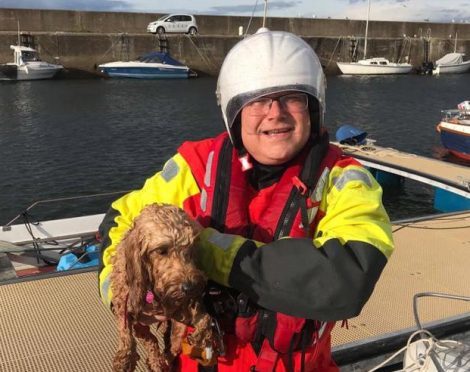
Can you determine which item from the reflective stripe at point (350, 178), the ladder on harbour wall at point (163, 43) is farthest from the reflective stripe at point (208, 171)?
the ladder on harbour wall at point (163, 43)

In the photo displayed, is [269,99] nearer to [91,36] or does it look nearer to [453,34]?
[91,36]

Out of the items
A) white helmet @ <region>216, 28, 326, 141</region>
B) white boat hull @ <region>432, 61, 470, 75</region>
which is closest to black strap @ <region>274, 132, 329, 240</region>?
white helmet @ <region>216, 28, 326, 141</region>

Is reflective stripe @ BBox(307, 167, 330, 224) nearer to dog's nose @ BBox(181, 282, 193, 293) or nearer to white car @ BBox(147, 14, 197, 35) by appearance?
dog's nose @ BBox(181, 282, 193, 293)

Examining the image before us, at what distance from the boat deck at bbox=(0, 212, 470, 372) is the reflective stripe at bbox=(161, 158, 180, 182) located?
2.00 meters

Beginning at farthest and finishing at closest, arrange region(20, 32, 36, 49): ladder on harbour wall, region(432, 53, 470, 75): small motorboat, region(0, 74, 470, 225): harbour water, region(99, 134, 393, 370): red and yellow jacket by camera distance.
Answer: region(432, 53, 470, 75): small motorboat < region(20, 32, 36, 49): ladder on harbour wall < region(0, 74, 470, 225): harbour water < region(99, 134, 393, 370): red and yellow jacket

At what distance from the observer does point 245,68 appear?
2.36 meters

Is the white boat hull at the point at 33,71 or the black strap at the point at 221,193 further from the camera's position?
the white boat hull at the point at 33,71

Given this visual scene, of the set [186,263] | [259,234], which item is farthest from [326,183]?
[186,263]

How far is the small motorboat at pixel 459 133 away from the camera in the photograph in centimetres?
2123

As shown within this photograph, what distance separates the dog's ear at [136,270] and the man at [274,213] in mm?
244

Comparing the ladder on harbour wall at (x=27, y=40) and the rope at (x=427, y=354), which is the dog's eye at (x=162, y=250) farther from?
the ladder on harbour wall at (x=27, y=40)

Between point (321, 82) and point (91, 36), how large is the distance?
4840 centimetres

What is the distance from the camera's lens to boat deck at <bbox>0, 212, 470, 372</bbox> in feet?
13.4

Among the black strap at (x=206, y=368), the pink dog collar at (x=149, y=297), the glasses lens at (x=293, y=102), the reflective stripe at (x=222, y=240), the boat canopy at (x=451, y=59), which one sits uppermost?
the boat canopy at (x=451, y=59)
